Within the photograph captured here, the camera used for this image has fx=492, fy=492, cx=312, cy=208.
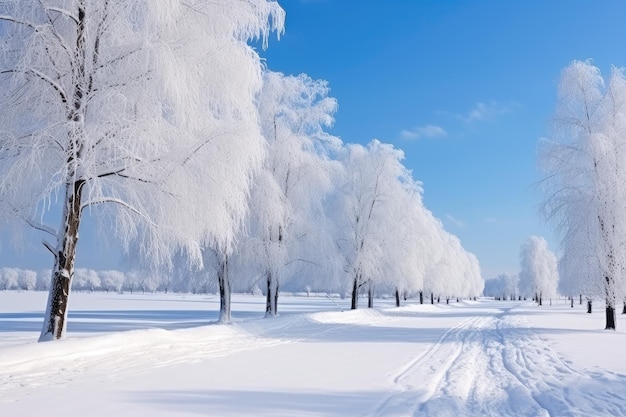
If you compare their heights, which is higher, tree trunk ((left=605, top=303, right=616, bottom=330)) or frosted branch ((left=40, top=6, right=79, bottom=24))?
frosted branch ((left=40, top=6, right=79, bottom=24))

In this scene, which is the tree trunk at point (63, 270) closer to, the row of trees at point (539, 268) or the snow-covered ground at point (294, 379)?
the snow-covered ground at point (294, 379)

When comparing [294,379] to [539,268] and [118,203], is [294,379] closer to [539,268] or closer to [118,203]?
[118,203]

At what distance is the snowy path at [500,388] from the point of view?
5.89m

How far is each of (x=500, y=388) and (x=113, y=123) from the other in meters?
8.19

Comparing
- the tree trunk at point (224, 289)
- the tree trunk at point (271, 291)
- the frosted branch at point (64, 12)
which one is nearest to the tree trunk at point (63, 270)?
the frosted branch at point (64, 12)

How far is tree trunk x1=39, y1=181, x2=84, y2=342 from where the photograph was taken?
949 centimetres

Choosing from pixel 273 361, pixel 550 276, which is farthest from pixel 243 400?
pixel 550 276

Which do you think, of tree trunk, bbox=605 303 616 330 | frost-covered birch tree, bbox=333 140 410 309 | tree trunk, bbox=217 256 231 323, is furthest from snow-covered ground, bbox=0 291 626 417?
Result: frost-covered birch tree, bbox=333 140 410 309

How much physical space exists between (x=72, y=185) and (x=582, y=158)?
18.9m

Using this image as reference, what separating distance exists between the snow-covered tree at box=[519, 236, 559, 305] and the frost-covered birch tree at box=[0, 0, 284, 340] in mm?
76053

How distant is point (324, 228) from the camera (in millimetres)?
24703

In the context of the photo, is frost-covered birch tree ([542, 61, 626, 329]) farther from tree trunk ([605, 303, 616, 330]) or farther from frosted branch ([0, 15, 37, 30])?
frosted branch ([0, 15, 37, 30])

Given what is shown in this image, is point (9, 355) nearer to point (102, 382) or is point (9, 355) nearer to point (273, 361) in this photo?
point (102, 382)

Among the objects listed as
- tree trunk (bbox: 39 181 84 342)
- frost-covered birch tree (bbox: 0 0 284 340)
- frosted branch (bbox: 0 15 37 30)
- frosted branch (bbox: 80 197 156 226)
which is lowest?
tree trunk (bbox: 39 181 84 342)
